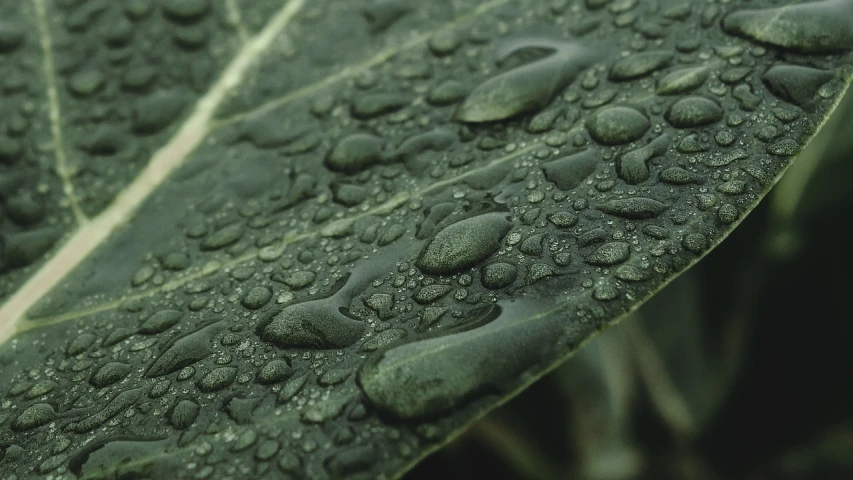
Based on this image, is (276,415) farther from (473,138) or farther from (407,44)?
(407,44)

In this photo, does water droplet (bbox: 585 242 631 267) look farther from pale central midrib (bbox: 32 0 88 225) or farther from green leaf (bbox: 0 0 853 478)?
pale central midrib (bbox: 32 0 88 225)

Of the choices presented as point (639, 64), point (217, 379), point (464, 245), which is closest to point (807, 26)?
point (639, 64)

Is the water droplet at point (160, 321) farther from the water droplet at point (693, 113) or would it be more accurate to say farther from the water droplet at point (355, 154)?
the water droplet at point (693, 113)

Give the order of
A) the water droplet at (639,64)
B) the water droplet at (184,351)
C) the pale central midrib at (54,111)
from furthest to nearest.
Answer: the pale central midrib at (54,111)
the water droplet at (639,64)
the water droplet at (184,351)

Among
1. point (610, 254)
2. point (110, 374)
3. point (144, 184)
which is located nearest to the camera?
point (610, 254)

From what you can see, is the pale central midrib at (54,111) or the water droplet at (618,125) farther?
the pale central midrib at (54,111)

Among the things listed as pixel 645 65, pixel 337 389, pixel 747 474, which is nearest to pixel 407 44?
pixel 645 65

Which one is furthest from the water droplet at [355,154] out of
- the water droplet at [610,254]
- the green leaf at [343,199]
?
the water droplet at [610,254]

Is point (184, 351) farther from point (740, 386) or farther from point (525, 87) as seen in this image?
point (740, 386)
